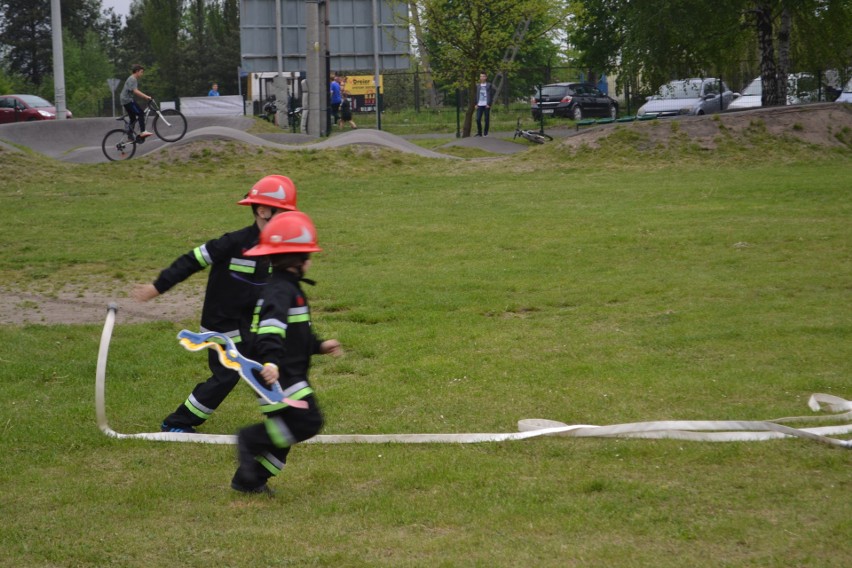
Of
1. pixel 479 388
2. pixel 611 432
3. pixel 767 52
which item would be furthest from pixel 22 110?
pixel 611 432

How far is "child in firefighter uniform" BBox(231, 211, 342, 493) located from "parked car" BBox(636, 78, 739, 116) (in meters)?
34.5

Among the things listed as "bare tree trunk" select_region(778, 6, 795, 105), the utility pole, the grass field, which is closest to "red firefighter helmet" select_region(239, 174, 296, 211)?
the grass field

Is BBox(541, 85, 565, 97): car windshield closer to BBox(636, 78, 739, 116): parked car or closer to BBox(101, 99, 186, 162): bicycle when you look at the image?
BBox(636, 78, 739, 116): parked car

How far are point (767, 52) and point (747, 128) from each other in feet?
17.0

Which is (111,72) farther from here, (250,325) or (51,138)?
(250,325)

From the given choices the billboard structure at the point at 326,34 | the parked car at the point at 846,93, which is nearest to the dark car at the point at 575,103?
the billboard structure at the point at 326,34

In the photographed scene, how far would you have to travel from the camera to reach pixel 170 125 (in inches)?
1038

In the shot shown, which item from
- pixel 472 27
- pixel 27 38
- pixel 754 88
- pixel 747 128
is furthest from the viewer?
pixel 27 38

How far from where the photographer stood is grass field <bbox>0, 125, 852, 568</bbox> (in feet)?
16.3

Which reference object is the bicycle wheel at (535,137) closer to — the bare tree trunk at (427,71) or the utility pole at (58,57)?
the bare tree trunk at (427,71)

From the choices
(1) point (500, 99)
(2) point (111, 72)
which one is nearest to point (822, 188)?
(1) point (500, 99)

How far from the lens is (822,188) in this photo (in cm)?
1903

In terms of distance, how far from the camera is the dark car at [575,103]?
43.8 m

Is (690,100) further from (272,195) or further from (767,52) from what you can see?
(272,195)
